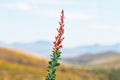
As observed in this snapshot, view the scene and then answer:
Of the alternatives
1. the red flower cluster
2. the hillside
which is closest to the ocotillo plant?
the red flower cluster

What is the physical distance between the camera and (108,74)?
6988 inches

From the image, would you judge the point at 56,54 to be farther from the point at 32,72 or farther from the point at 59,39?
the point at 32,72

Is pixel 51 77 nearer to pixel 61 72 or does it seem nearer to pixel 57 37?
pixel 57 37

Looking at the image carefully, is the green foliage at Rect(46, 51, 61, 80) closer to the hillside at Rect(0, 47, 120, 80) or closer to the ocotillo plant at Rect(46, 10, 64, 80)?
the ocotillo plant at Rect(46, 10, 64, 80)

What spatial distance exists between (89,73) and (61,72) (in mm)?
10603

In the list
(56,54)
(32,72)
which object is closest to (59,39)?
(56,54)

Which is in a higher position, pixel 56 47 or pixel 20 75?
pixel 20 75

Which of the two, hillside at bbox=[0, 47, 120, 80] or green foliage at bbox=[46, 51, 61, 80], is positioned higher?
hillside at bbox=[0, 47, 120, 80]

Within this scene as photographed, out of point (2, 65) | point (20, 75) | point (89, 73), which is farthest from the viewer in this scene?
point (89, 73)

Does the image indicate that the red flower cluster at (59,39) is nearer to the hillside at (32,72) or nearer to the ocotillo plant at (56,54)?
the ocotillo plant at (56,54)

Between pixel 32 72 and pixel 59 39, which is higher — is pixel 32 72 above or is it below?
above

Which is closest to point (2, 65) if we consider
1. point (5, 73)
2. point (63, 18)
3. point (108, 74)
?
point (5, 73)

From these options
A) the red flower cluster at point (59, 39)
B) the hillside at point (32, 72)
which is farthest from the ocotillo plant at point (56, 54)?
the hillside at point (32, 72)

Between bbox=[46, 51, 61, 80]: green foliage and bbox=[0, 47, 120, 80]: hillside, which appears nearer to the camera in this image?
bbox=[46, 51, 61, 80]: green foliage
